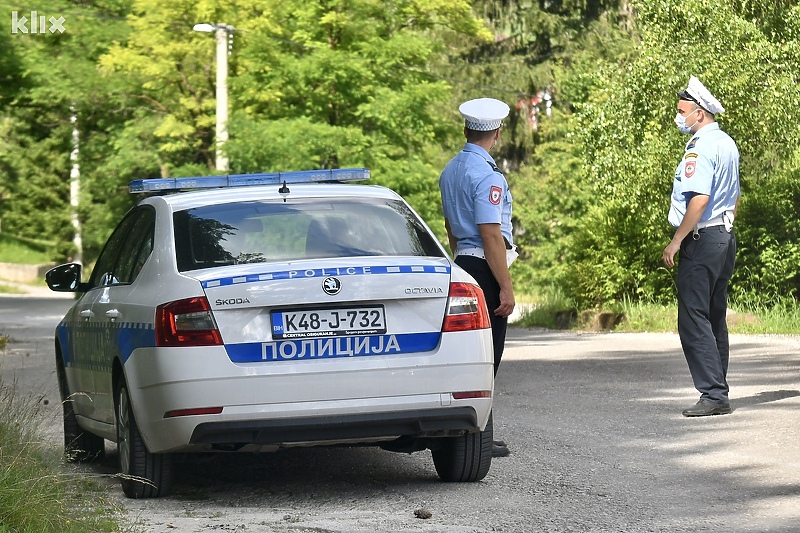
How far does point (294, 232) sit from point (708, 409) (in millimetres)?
3725

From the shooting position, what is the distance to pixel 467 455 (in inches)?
275

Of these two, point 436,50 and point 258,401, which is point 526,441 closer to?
point 258,401

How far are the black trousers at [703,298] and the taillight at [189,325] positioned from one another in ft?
13.0

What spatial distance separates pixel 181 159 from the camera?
33406 mm

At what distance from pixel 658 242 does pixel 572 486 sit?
48.2 ft

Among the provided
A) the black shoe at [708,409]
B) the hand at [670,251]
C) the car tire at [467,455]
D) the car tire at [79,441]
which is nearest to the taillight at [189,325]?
the car tire at [467,455]

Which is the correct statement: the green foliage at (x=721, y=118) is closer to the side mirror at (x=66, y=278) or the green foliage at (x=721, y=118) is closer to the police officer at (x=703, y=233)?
the police officer at (x=703, y=233)

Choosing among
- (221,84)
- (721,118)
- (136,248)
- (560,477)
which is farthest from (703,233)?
(221,84)

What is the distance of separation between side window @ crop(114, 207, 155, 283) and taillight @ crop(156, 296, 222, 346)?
778mm

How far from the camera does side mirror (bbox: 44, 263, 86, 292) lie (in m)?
8.30

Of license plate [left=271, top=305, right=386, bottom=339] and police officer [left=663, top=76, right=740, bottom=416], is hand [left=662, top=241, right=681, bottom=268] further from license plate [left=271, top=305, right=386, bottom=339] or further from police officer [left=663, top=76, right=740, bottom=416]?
license plate [left=271, top=305, right=386, bottom=339]

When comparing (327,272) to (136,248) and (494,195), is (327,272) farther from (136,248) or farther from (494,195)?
(494,195)

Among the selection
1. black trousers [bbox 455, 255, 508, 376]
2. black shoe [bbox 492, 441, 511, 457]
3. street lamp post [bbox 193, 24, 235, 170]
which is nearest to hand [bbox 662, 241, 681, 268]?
black trousers [bbox 455, 255, 508, 376]

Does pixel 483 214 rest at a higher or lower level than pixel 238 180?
lower
